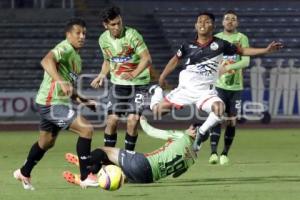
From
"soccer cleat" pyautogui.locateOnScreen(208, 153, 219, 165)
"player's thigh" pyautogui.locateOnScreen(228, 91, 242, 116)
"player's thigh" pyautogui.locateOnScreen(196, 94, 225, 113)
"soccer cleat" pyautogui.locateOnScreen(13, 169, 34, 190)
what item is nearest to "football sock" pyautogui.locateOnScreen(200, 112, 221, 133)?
"player's thigh" pyautogui.locateOnScreen(196, 94, 225, 113)

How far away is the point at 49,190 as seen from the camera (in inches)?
456

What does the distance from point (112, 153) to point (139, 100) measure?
9.09 feet

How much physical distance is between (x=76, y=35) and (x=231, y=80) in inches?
201

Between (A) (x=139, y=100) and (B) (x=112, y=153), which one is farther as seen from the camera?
(A) (x=139, y=100)

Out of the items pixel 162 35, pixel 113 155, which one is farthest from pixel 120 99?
pixel 162 35

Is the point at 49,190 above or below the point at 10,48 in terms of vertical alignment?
above

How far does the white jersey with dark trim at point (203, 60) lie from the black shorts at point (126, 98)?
25.1 inches

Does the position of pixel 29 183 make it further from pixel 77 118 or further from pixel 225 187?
pixel 225 187

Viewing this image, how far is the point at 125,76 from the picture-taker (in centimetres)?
1419

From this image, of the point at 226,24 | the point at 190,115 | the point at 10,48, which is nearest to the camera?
the point at 226,24

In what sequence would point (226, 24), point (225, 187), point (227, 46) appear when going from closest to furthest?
point (225, 187), point (227, 46), point (226, 24)

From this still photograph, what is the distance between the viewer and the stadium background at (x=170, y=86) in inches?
463

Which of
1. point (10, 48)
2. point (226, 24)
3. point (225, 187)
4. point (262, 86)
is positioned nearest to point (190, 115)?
point (262, 86)

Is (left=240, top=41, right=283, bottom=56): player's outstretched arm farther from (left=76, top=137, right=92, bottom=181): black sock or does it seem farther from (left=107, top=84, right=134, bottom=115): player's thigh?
(left=76, top=137, right=92, bottom=181): black sock
